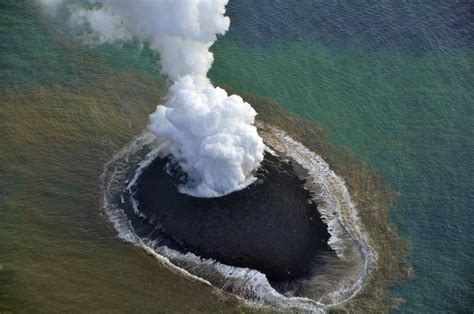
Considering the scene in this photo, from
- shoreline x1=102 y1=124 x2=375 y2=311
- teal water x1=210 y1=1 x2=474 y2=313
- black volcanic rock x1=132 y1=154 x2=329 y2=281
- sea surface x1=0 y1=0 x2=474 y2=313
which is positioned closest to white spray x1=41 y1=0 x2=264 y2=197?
black volcanic rock x1=132 y1=154 x2=329 y2=281

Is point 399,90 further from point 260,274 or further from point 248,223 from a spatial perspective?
point 260,274

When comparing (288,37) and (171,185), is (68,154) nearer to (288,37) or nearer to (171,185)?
(171,185)

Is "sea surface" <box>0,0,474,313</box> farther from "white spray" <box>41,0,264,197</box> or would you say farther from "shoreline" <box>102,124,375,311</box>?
"white spray" <box>41,0,264,197</box>

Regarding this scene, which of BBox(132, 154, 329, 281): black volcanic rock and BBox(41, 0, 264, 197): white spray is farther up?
BBox(41, 0, 264, 197): white spray

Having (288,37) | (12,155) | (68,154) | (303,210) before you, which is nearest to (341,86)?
(288,37)

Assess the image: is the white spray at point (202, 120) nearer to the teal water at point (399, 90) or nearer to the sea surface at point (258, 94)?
the sea surface at point (258, 94)

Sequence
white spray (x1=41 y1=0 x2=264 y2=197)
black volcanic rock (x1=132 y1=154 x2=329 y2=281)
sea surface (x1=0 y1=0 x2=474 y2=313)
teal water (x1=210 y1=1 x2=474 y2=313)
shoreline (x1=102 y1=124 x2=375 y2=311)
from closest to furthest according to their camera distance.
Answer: shoreline (x1=102 y1=124 x2=375 y2=311), sea surface (x1=0 y1=0 x2=474 y2=313), black volcanic rock (x1=132 y1=154 x2=329 y2=281), teal water (x1=210 y1=1 x2=474 y2=313), white spray (x1=41 y1=0 x2=264 y2=197)

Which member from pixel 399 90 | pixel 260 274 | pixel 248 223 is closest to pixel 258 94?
pixel 399 90
